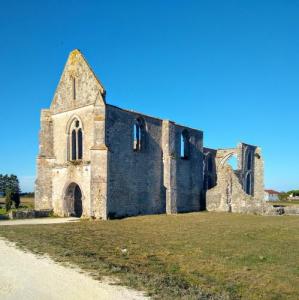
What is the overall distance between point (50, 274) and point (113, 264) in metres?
1.70

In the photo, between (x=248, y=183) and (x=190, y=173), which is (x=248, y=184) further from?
(x=190, y=173)

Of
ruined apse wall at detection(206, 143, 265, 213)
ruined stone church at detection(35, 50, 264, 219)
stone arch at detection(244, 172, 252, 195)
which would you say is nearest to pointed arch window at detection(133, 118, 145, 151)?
ruined stone church at detection(35, 50, 264, 219)

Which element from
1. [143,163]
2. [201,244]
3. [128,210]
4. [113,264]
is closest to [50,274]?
[113,264]

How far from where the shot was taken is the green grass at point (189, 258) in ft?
22.9

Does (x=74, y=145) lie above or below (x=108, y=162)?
above

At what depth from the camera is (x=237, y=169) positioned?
3728 cm

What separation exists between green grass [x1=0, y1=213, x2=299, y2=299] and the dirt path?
1.52 feet

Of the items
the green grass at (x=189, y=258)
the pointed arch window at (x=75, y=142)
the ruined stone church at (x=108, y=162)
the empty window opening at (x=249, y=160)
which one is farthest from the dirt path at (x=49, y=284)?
the empty window opening at (x=249, y=160)

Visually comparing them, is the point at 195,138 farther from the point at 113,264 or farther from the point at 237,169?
the point at 113,264

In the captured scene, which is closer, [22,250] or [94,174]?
[22,250]

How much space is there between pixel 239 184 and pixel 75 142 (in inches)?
523

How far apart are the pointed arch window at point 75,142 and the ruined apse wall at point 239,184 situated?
11875 mm

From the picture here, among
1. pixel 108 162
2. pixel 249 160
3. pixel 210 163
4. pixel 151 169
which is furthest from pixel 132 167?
pixel 249 160

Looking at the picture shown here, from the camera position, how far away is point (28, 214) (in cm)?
2239
